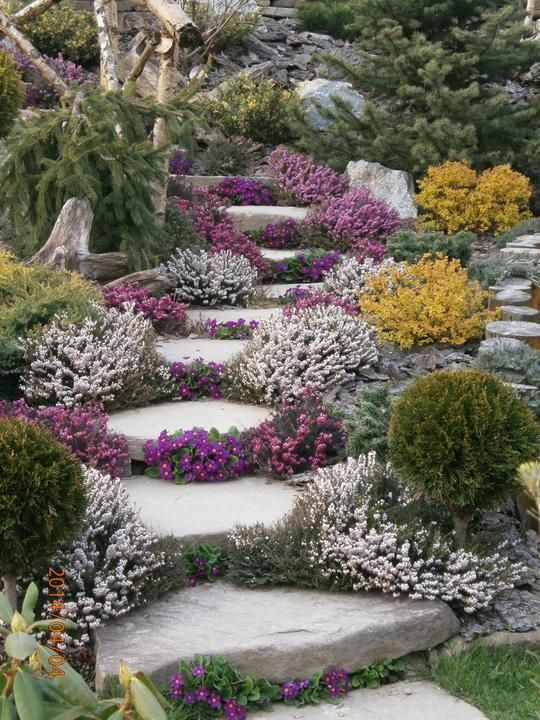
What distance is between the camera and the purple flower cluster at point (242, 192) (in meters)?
10.8

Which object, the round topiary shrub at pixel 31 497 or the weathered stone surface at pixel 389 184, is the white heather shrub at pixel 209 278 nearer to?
the weathered stone surface at pixel 389 184

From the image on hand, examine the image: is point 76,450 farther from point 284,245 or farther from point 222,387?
point 284,245

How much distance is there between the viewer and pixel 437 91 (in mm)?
10625

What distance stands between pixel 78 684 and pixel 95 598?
2459mm

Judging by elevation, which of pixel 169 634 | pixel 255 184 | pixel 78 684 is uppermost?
pixel 255 184

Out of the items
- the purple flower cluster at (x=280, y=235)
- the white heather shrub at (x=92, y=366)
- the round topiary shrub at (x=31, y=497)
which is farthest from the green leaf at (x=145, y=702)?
the purple flower cluster at (x=280, y=235)

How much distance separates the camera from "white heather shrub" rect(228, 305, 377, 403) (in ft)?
19.8

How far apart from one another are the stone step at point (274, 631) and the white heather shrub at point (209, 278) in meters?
4.21

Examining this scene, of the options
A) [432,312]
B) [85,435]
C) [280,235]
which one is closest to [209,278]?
[280,235]

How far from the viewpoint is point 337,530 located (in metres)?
4.28

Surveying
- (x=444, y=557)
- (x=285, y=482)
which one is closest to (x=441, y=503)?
(x=444, y=557)

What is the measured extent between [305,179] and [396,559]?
7.61 m

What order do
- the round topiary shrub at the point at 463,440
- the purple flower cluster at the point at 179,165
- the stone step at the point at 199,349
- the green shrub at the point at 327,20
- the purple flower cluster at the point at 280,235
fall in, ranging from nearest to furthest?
the round topiary shrub at the point at 463,440 < the stone step at the point at 199,349 < the purple flower cluster at the point at 280,235 < the purple flower cluster at the point at 179,165 < the green shrub at the point at 327,20

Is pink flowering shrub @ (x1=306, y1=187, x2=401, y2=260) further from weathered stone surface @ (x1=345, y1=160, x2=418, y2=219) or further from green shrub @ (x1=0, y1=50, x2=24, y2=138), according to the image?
green shrub @ (x1=0, y1=50, x2=24, y2=138)
